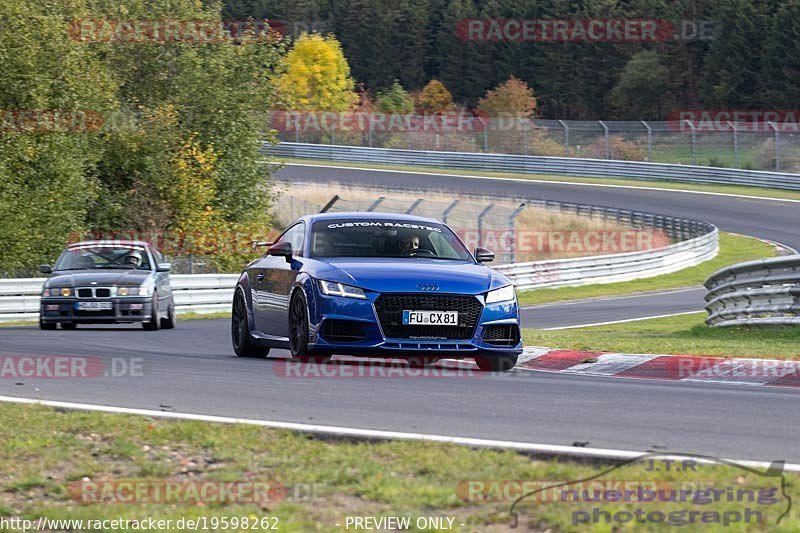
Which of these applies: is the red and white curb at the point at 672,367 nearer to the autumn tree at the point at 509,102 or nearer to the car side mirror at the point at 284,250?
the car side mirror at the point at 284,250

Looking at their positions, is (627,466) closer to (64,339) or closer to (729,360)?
(729,360)

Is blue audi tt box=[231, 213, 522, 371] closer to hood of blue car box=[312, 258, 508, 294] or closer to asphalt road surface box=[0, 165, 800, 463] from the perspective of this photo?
hood of blue car box=[312, 258, 508, 294]

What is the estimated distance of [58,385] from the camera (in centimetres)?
1023

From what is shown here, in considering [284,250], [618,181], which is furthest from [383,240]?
[618,181]

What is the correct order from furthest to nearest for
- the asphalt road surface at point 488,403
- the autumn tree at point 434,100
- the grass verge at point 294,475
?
the autumn tree at point 434,100
the asphalt road surface at point 488,403
the grass verge at point 294,475

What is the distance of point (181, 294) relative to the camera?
27.4 meters

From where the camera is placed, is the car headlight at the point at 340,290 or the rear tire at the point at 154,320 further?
the rear tire at the point at 154,320

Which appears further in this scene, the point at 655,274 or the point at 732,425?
the point at 655,274

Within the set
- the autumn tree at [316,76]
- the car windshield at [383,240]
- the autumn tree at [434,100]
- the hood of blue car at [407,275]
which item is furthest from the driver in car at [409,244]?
the autumn tree at [316,76]

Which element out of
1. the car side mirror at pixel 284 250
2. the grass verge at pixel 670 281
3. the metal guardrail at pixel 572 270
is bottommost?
the grass verge at pixel 670 281

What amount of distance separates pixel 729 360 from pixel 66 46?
1116 inches

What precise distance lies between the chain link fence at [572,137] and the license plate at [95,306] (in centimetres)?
4068

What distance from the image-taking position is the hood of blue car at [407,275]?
1145cm

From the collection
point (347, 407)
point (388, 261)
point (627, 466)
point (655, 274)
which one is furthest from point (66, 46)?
point (627, 466)
